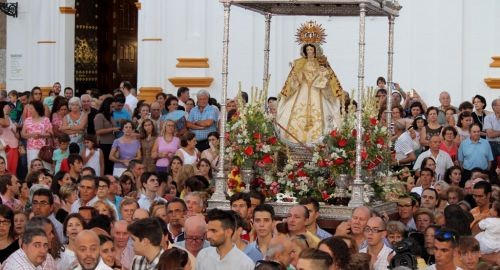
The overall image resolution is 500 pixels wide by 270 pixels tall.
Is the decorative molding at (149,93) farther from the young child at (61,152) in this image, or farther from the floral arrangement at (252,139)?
the floral arrangement at (252,139)

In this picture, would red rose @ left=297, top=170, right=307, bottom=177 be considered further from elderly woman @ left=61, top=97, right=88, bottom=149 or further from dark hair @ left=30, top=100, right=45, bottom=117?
dark hair @ left=30, top=100, right=45, bottom=117

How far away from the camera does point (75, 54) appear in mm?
29281

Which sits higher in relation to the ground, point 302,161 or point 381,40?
point 381,40

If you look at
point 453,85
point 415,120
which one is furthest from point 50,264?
point 453,85

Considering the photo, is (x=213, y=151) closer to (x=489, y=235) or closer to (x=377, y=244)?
A: (x=489, y=235)

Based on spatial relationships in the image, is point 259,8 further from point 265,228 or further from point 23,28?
point 23,28

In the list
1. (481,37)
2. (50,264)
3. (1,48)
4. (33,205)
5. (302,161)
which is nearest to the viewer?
(50,264)

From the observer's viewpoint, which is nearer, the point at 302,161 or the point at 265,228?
the point at 265,228

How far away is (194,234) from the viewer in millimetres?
13125

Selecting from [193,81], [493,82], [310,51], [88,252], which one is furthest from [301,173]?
[193,81]

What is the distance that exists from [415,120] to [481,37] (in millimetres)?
3583

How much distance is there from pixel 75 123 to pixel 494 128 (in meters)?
6.12

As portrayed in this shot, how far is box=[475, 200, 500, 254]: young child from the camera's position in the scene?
14203mm

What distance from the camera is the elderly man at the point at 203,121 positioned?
2153 cm
